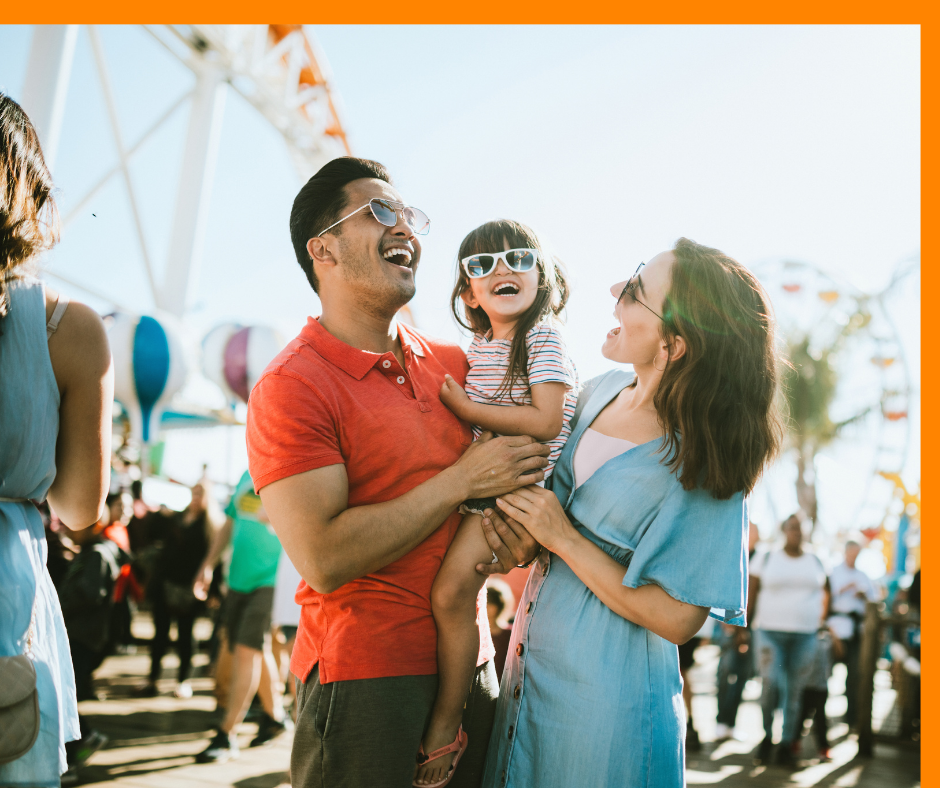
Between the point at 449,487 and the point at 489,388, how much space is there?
37cm

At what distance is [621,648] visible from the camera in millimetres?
1696

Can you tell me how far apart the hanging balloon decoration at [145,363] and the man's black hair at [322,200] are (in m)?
4.71

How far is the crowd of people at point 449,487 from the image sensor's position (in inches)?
54.1

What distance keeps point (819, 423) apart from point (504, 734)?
85.4 ft

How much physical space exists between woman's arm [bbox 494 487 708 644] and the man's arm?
0.17 m

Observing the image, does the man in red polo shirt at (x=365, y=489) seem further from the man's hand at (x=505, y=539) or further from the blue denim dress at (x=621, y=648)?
the blue denim dress at (x=621, y=648)

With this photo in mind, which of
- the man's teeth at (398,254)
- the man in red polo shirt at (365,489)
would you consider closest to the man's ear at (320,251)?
the man in red polo shirt at (365,489)

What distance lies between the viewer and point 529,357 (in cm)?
196

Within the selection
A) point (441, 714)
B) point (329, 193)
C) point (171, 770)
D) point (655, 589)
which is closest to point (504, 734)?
point (441, 714)

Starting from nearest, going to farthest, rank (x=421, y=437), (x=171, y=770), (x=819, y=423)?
1. (x=421, y=437)
2. (x=171, y=770)
3. (x=819, y=423)

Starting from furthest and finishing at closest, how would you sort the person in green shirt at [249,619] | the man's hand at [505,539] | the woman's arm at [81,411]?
the person in green shirt at [249,619] → the man's hand at [505,539] → the woman's arm at [81,411]

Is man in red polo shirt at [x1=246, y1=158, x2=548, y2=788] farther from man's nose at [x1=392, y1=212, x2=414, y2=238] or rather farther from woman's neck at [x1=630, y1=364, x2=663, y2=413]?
woman's neck at [x1=630, y1=364, x2=663, y2=413]

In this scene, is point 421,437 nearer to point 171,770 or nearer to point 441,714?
point 441,714

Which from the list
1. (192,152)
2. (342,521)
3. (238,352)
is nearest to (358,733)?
(342,521)
